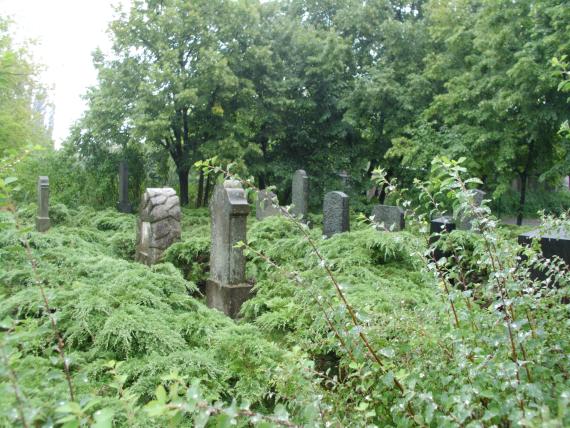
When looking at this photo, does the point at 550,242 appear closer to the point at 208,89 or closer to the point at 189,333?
the point at 189,333

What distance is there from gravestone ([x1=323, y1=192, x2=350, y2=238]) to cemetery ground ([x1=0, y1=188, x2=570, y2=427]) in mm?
1451

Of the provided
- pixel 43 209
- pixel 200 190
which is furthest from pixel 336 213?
pixel 200 190

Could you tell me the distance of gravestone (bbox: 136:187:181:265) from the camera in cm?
873

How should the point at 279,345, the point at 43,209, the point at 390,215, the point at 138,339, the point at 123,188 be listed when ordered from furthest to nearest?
the point at 123,188 → the point at 43,209 → the point at 390,215 → the point at 279,345 → the point at 138,339

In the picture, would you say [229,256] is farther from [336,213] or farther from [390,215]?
[390,215]

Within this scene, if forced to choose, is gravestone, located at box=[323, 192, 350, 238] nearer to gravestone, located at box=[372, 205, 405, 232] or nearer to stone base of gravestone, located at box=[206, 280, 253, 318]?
gravestone, located at box=[372, 205, 405, 232]

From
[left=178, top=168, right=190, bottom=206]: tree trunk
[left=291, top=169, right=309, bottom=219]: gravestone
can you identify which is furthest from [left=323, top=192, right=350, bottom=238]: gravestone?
[left=178, top=168, right=190, bottom=206]: tree trunk

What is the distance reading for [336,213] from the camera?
955 cm

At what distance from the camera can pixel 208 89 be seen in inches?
704

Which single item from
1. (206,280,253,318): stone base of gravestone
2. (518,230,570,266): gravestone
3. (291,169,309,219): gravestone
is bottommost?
(206,280,253,318): stone base of gravestone

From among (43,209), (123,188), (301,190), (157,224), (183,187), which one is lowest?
(157,224)

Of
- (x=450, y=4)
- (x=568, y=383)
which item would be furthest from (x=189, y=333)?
(x=450, y=4)

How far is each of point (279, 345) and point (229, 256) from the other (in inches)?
91.4

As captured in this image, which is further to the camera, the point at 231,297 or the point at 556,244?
the point at 231,297
